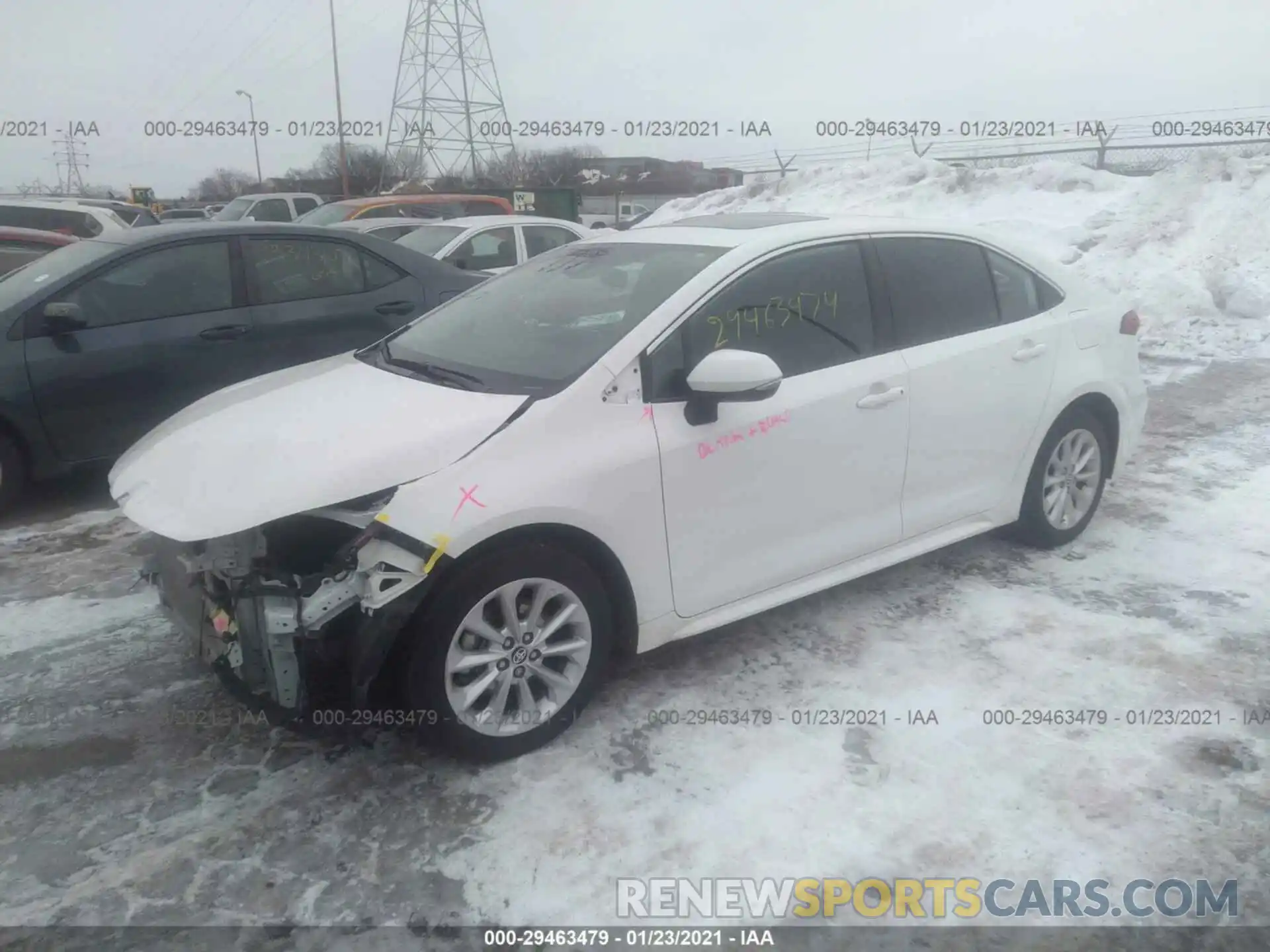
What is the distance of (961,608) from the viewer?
13.8ft

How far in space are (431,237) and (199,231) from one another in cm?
349

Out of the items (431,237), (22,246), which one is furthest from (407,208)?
(22,246)

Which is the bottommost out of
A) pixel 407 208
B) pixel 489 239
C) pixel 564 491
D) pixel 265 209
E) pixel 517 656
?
pixel 517 656

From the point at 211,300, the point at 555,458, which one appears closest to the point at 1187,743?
the point at 555,458

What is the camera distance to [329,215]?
13.2 meters

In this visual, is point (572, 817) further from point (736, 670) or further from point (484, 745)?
point (736, 670)

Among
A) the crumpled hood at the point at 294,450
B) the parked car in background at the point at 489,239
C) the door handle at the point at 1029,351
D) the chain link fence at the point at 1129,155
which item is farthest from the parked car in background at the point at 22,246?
the chain link fence at the point at 1129,155

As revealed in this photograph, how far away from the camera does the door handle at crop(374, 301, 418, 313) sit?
642 cm

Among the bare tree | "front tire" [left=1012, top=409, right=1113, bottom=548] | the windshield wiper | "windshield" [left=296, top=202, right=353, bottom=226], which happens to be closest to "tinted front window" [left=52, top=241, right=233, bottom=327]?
the windshield wiper

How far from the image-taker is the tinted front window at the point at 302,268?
6031mm

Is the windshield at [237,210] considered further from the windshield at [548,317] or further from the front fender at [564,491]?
the front fender at [564,491]

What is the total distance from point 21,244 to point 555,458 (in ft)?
23.8

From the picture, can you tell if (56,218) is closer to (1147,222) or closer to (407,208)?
Result: (407,208)

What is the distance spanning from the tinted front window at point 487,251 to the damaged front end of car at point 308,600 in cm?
615
